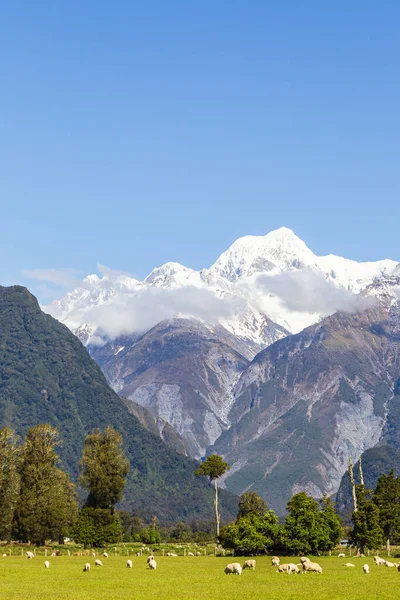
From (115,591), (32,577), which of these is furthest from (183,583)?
(32,577)

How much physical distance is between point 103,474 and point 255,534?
2026 inches

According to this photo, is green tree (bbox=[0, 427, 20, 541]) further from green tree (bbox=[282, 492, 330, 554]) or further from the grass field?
green tree (bbox=[282, 492, 330, 554])

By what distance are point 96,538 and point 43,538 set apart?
1054 centimetres

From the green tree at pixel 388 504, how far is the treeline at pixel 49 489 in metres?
53.6

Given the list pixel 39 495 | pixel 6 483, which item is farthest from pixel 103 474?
pixel 6 483

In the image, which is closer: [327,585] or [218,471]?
[327,585]

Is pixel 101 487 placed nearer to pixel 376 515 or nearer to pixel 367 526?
pixel 367 526

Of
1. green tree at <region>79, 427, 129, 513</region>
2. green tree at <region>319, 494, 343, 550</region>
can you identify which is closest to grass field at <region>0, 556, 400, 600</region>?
green tree at <region>319, 494, 343, 550</region>

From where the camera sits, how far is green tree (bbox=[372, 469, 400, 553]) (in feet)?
547

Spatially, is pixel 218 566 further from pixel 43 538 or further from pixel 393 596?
pixel 43 538

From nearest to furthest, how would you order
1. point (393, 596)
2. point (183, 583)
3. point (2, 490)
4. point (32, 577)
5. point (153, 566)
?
1. point (393, 596)
2. point (183, 583)
3. point (32, 577)
4. point (153, 566)
5. point (2, 490)

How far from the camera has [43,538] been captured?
552 ft

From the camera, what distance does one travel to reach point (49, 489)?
564 feet

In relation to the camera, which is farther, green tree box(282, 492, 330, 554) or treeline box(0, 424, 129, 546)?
treeline box(0, 424, 129, 546)
